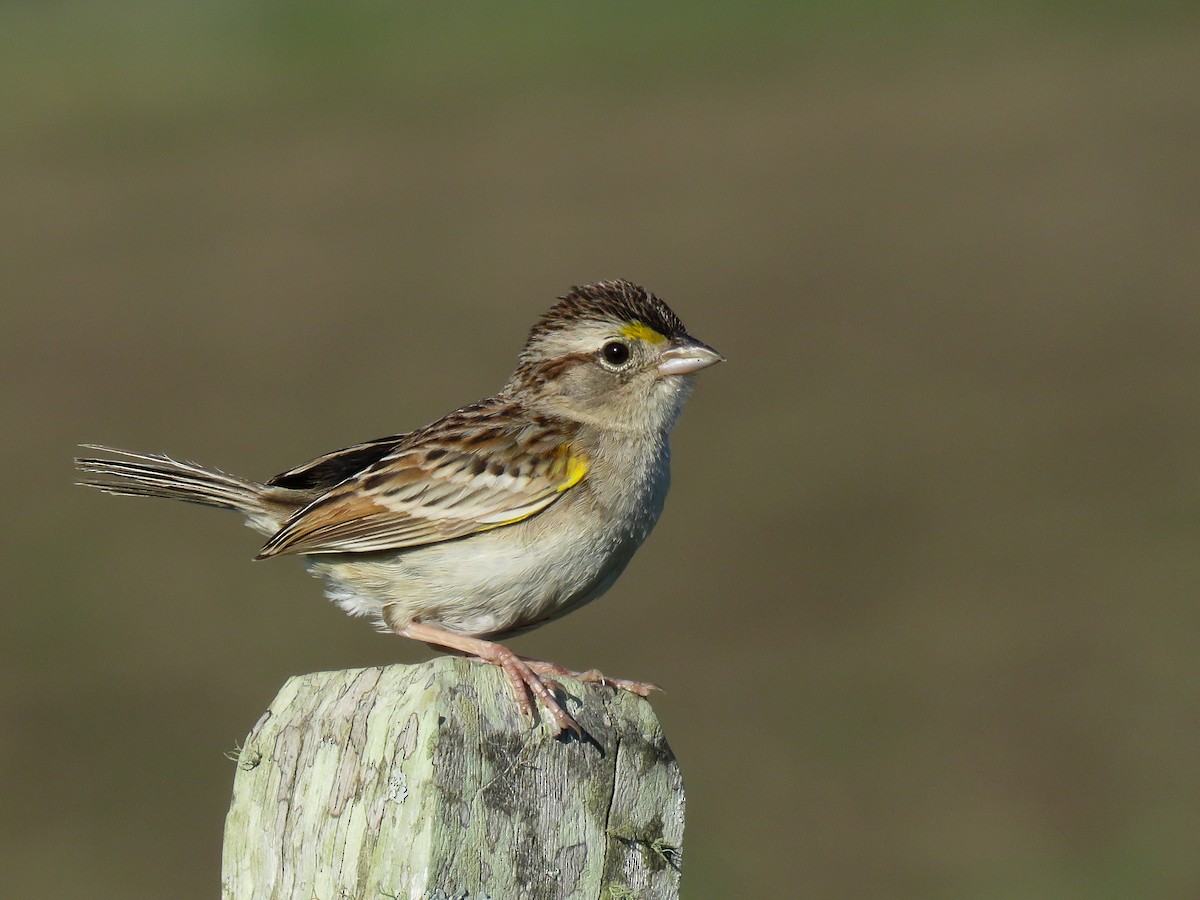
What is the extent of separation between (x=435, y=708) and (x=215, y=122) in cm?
2695

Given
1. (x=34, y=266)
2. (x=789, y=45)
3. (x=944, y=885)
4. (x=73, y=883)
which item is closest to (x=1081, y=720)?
(x=944, y=885)

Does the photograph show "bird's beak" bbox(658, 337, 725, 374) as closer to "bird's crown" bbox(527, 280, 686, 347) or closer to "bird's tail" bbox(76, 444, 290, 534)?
"bird's crown" bbox(527, 280, 686, 347)

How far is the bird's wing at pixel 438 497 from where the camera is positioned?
216 inches

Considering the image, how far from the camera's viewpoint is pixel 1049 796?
12031 mm

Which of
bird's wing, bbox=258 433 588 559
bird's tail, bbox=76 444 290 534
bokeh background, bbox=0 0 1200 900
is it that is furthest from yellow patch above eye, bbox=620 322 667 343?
bokeh background, bbox=0 0 1200 900

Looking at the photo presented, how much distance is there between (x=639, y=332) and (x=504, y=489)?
920 millimetres

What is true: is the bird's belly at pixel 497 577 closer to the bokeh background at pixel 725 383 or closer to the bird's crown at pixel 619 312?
the bird's crown at pixel 619 312

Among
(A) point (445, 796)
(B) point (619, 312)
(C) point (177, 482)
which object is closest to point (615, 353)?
(B) point (619, 312)

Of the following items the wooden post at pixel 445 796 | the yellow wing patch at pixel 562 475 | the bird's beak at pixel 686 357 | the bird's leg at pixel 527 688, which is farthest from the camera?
the bird's beak at pixel 686 357

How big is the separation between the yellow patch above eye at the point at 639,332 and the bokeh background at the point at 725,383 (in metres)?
5.57

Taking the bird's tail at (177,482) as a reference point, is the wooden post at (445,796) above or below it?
below

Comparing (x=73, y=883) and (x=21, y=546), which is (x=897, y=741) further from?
(x=21, y=546)

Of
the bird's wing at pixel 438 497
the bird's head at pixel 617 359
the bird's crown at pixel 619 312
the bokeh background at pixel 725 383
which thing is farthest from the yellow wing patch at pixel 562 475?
the bokeh background at pixel 725 383

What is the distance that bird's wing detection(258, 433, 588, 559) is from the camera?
549 cm
